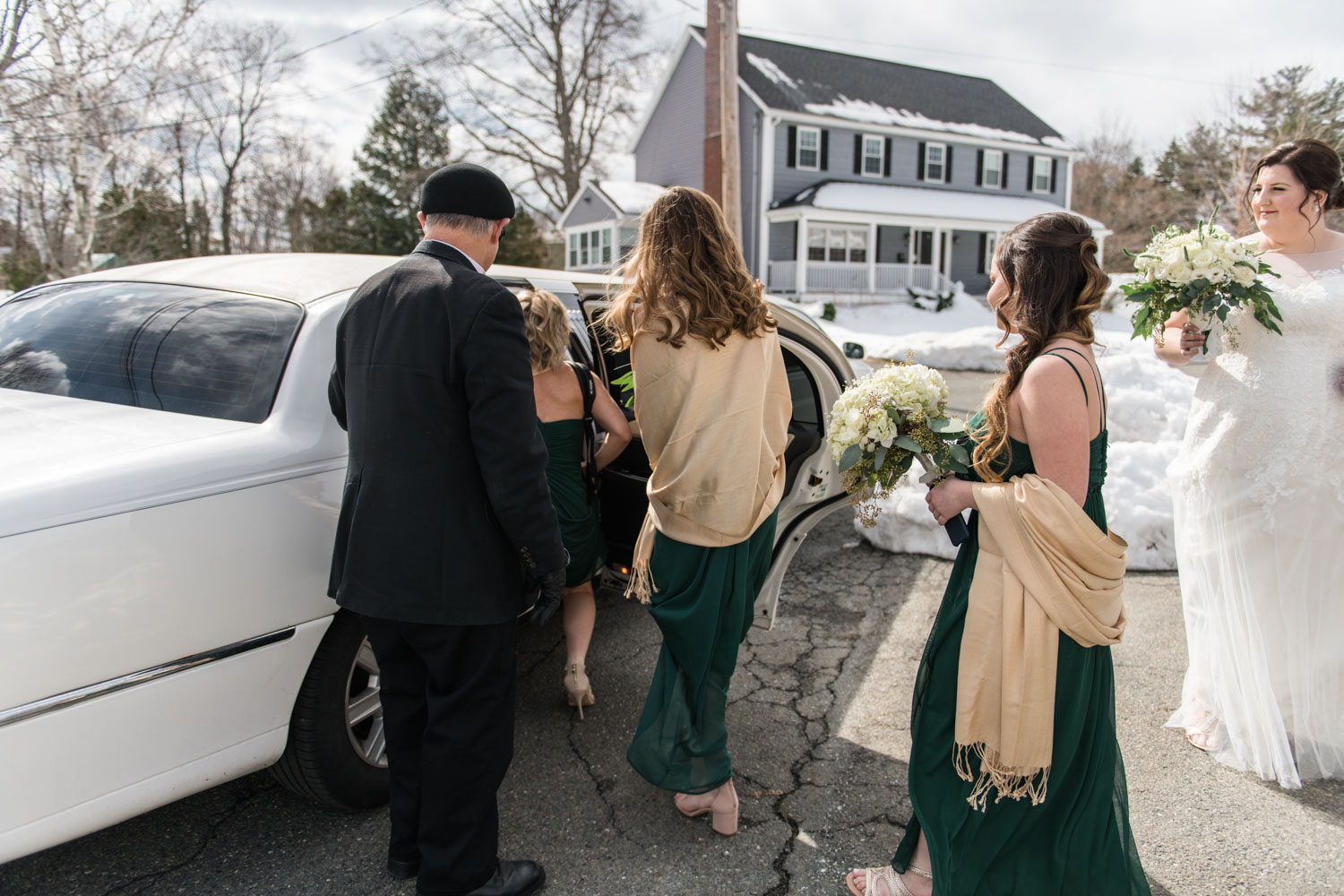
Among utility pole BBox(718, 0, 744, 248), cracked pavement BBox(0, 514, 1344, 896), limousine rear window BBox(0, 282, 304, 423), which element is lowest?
cracked pavement BBox(0, 514, 1344, 896)

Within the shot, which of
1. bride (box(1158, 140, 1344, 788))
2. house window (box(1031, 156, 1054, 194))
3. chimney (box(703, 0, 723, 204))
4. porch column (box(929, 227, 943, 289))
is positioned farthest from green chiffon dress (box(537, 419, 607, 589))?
house window (box(1031, 156, 1054, 194))

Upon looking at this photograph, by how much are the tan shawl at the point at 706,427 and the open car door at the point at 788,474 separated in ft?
2.92

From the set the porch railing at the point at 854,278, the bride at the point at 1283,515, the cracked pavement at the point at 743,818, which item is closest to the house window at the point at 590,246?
the porch railing at the point at 854,278

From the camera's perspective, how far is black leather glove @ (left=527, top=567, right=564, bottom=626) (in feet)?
7.53

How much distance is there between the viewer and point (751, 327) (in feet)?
8.79

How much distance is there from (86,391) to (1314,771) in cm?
441

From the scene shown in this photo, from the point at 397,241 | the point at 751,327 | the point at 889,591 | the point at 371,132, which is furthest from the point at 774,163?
the point at 751,327

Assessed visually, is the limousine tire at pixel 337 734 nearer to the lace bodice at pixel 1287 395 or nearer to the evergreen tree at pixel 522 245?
the lace bodice at pixel 1287 395

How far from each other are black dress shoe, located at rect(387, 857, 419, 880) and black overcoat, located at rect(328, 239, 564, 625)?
2.69 feet

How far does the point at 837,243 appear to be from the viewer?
27703 mm

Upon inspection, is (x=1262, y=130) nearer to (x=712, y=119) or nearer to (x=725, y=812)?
(x=712, y=119)

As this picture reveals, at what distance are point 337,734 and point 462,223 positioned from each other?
1584 mm

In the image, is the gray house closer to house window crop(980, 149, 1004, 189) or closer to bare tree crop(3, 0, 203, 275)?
house window crop(980, 149, 1004, 189)

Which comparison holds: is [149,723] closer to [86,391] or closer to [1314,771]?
[86,391]
